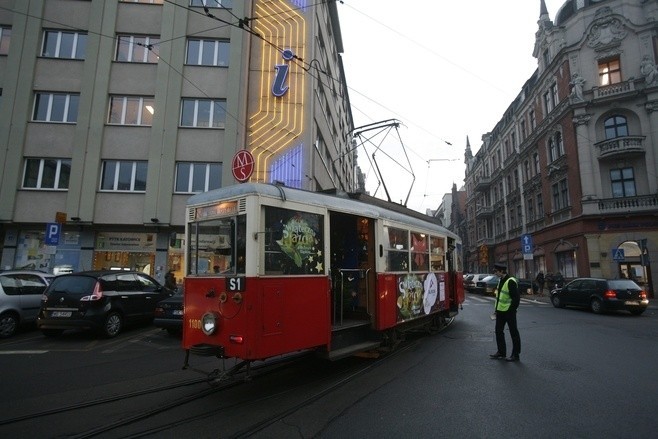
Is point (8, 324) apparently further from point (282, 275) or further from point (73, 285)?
point (282, 275)

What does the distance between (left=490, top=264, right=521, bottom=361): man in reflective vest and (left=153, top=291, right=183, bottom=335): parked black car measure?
298 inches

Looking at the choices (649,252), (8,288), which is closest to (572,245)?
(649,252)

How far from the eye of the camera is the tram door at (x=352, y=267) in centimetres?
750

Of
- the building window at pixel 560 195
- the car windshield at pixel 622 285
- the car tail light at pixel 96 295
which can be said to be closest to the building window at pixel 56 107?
the car tail light at pixel 96 295

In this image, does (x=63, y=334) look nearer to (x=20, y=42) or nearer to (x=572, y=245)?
(x=20, y=42)

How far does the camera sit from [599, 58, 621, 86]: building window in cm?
2734

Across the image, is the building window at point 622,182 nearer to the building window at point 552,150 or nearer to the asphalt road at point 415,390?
the building window at point 552,150

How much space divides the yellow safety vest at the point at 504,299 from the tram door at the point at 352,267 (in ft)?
9.01

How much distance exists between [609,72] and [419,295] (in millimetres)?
27754

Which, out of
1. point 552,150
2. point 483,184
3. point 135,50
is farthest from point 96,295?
point 483,184

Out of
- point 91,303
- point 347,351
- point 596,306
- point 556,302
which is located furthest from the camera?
point 556,302

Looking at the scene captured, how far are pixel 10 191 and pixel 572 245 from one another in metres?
33.1

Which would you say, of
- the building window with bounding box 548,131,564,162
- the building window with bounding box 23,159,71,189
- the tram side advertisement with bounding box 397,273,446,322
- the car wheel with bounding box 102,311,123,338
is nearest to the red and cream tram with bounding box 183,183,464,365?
the tram side advertisement with bounding box 397,273,446,322

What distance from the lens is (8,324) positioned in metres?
10.4
